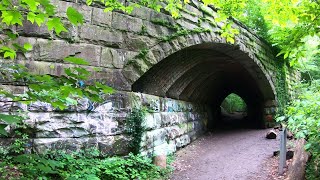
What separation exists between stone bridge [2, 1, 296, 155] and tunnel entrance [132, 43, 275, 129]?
0.11 ft

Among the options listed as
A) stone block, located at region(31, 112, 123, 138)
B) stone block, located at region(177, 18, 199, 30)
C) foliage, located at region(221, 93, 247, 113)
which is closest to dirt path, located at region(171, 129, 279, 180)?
stone block, located at region(31, 112, 123, 138)

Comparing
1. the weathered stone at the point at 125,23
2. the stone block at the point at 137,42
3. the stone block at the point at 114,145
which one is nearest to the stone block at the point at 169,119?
the stone block at the point at 114,145

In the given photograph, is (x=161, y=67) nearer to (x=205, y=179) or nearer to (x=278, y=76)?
(x=205, y=179)

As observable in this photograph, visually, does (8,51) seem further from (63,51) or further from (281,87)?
(281,87)

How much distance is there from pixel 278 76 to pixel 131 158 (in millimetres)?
8245

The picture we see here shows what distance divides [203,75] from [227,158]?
3543 millimetres

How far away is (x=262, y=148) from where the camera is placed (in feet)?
Answer: 27.2

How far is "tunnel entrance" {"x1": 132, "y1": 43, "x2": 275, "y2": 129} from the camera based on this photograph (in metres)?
6.98

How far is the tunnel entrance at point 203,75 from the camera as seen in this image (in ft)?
22.9

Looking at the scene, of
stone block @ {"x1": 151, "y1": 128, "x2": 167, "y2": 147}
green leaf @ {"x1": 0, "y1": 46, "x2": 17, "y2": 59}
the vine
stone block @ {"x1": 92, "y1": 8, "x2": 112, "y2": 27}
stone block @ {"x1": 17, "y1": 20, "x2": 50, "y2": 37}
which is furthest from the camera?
the vine

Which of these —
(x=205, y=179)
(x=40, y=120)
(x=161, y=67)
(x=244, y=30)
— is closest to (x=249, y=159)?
(x=205, y=179)

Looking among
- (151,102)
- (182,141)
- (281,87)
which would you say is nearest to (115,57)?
(151,102)

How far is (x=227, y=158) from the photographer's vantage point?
747 cm

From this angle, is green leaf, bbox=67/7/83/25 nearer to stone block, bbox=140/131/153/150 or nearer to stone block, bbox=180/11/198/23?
stone block, bbox=140/131/153/150
